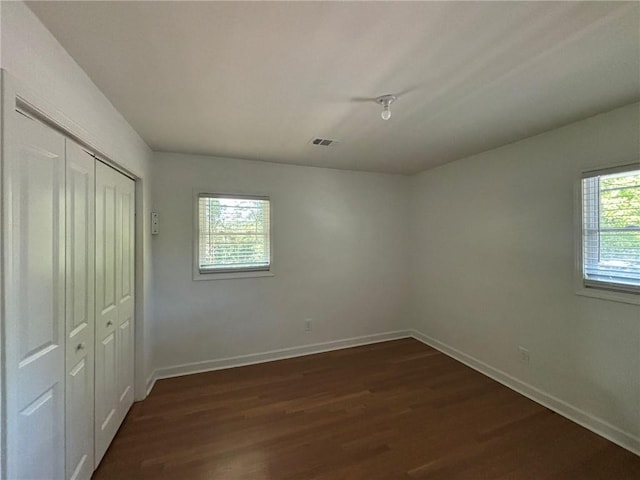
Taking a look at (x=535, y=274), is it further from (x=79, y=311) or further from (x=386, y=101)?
(x=79, y=311)

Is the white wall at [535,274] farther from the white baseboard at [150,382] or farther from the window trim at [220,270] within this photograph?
the white baseboard at [150,382]

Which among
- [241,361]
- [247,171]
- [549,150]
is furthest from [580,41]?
[241,361]

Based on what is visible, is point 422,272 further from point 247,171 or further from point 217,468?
point 217,468

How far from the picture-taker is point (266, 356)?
330 centimetres

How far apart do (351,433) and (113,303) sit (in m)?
2.04

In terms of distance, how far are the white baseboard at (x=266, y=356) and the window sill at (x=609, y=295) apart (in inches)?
90.8

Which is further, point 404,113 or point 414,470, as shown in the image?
point 404,113

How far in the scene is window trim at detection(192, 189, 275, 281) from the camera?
3.01m

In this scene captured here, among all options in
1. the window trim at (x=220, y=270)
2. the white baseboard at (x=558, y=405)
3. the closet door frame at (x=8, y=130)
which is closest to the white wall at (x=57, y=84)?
the closet door frame at (x=8, y=130)

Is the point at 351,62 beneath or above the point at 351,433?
above

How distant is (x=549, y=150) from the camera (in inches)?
93.7

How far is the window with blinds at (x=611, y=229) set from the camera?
1.92 metres

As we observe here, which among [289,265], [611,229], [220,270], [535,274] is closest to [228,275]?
[220,270]

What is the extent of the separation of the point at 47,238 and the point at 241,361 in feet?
8.13
